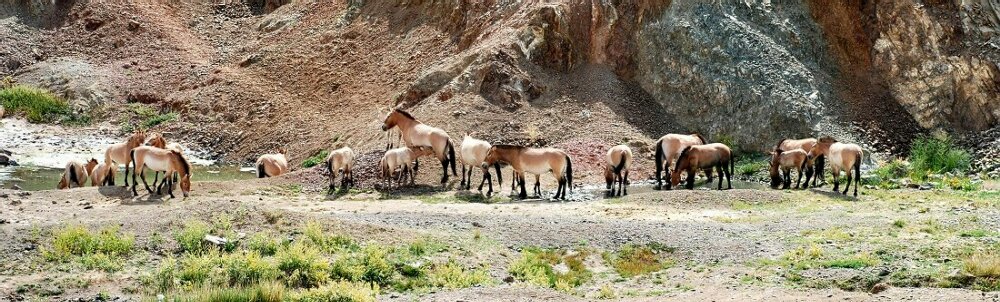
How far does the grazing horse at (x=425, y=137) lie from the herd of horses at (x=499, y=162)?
0.08 ft

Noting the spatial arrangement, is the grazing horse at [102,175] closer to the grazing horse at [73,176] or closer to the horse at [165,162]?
the grazing horse at [73,176]

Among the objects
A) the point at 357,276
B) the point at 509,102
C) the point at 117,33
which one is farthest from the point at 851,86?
the point at 117,33

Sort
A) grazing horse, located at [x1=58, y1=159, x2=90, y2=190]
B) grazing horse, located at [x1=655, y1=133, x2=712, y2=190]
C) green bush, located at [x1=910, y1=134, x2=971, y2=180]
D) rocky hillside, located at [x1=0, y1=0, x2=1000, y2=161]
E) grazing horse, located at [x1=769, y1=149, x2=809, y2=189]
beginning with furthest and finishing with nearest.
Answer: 1. rocky hillside, located at [x1=0, y1=0, x2=1000, y2=161]
2. green bush, located at [x1=910, y1=134, x2=971, y2=180]
3. grazing horse, located at [x1=655, y1=133, x2=712, y2=190]
4. grazing horse, located at [x1=769, y1=149, x2=809, y2=189]
5. grazing horse, located at [x1=58, y1=159, x2=90, y2=190]

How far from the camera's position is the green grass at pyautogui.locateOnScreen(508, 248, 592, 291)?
1427cm

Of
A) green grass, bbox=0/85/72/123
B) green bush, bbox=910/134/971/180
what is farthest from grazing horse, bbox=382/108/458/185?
green grass, bbox=0/85/72/123

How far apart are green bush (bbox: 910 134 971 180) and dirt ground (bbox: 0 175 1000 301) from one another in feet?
13.8

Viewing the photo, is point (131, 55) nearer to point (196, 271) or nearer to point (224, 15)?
point (224, 15)

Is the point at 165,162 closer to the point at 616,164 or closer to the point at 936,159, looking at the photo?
the point at 616,164

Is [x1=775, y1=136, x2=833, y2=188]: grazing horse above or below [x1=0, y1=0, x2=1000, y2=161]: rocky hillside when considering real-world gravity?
below

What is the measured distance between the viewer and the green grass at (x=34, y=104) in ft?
118

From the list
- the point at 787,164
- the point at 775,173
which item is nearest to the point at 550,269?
the point at 787,164

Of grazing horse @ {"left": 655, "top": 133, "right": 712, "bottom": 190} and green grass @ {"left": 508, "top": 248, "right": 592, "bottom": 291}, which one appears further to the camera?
grazing horse @ {"left": 655, "top": 133, "right": 712, "bottom": 190}

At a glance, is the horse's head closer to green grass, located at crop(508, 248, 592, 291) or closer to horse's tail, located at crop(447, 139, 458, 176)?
horse's tail, located at crop(447, 139, 458, 176)

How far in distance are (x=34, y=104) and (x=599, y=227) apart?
26492 mm
